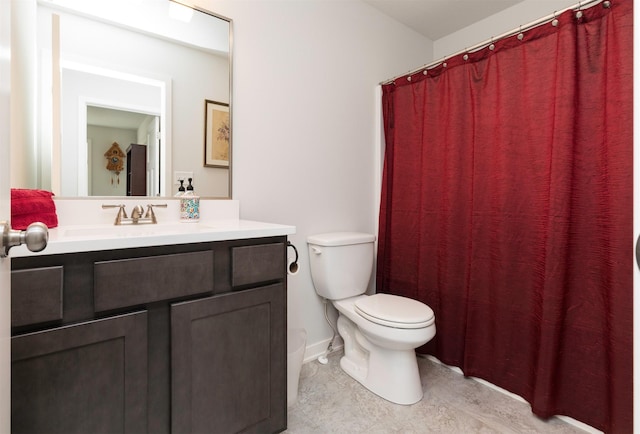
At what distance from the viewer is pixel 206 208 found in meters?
1.65

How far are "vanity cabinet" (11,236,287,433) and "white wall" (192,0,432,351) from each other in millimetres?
655

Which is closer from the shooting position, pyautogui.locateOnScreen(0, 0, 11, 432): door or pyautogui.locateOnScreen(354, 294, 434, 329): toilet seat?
pyautogui.locateOnScreen(0, 0, 11, 432): door

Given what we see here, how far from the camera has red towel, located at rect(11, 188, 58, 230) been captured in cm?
102

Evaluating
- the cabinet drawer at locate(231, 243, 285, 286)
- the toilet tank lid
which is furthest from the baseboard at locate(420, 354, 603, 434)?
the cabinet drawer at locate(231, 243, 285, 286)

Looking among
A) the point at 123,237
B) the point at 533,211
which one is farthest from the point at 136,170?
the point at 533,211

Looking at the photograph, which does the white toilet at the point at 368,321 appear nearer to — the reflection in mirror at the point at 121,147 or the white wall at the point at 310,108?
the white wall at the point at 310,108

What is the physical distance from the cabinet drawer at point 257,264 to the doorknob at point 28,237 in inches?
26.0

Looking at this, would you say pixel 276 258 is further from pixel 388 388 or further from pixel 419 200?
pixel 419 200

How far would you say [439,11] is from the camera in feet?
7.60

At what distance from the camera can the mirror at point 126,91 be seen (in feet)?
4.36

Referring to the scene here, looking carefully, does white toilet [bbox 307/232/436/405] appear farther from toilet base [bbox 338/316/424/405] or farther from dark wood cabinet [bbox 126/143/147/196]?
dark wood cabinet [bbox 126/143/147/196]

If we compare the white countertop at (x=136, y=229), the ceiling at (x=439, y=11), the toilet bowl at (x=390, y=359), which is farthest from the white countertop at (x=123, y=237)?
the ceiling at (x=439, y=11)

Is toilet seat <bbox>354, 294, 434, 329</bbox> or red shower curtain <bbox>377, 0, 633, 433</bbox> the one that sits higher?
red shower curtain <bbox>377, 0, 633, 433</bbox>

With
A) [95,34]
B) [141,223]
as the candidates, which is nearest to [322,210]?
[141,223]
